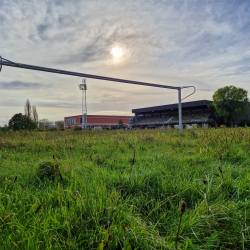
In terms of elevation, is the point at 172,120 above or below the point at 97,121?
below

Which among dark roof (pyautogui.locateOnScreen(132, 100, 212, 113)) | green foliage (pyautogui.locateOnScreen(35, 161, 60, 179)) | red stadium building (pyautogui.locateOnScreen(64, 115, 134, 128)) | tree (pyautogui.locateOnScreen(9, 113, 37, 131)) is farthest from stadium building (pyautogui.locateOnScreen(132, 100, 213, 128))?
green foliage (pyautogui.locateOnScreen(35, 161, 60, 179))

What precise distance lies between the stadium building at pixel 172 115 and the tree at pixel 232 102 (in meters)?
4.50

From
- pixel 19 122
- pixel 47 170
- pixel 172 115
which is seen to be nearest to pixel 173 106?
pixel 172 115

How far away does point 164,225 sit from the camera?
1.84 metres

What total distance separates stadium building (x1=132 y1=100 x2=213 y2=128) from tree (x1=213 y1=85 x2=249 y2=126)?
14.8 feet

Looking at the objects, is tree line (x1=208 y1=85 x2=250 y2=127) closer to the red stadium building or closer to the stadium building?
the stadium building

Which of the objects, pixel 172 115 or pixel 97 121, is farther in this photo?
pixel 97 121

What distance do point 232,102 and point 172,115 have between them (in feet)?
63.0

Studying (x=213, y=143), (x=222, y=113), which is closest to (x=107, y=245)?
(x=213, y=143)

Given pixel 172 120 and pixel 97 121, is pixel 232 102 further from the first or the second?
pixel 97 121

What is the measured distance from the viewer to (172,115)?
58.9 m

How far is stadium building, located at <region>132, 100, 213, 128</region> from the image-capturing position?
49469 mm

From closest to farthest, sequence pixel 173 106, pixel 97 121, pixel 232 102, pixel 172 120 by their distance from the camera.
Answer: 1. pixel 232 102
2. pixel 173 106
3. pixel 172 120
4. pixel 97 121

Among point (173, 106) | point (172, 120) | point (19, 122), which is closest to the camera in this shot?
point (19, 122)
